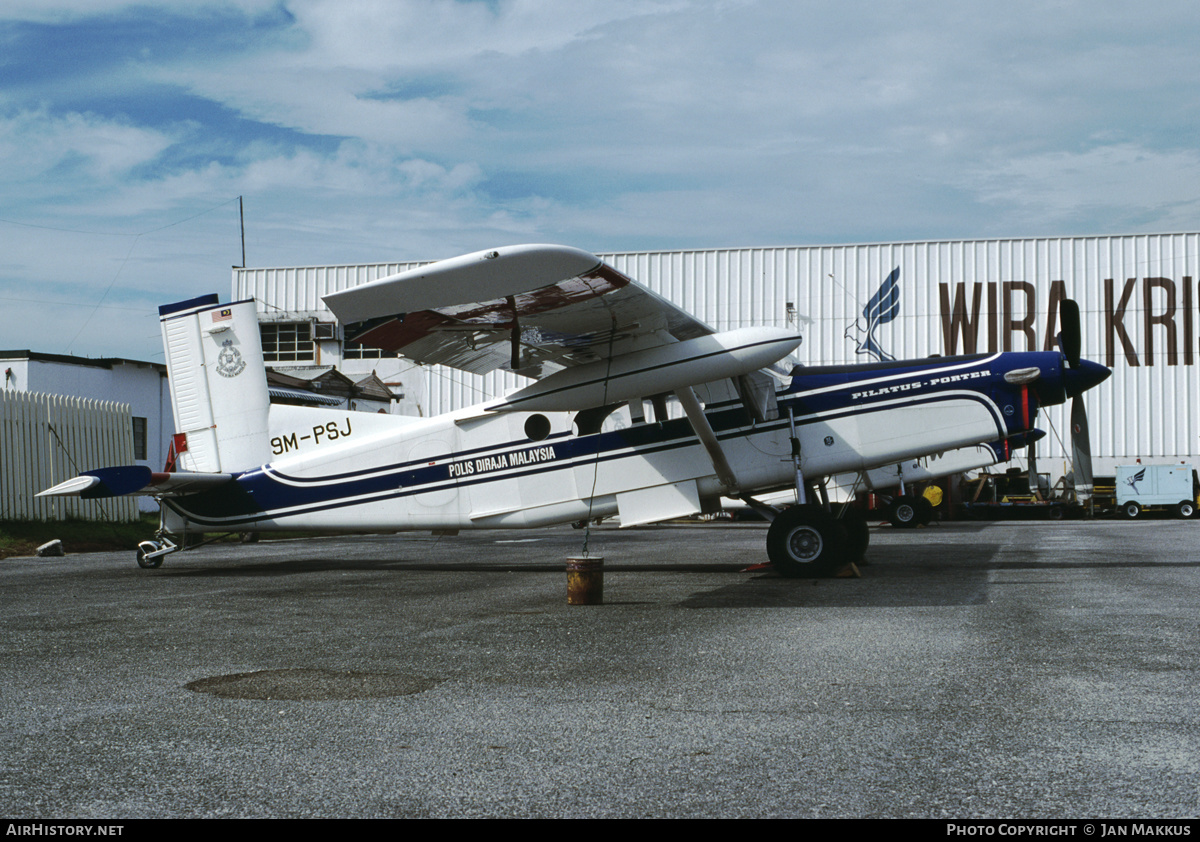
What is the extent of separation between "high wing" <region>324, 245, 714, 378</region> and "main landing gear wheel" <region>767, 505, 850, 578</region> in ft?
7.44

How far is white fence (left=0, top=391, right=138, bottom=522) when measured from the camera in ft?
64.2

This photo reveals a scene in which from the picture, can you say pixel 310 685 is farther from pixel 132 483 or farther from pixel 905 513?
pixel 905 513

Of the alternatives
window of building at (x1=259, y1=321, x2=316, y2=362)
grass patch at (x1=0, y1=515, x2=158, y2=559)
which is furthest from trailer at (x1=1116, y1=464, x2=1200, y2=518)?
window of building at (x1=259, y1=321, x2=316, y2=362)

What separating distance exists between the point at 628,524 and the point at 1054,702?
739 centimetres

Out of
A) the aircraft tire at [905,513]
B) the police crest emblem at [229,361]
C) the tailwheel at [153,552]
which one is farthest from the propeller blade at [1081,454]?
the aircraft tire at [905,513]

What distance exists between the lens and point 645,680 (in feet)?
17.1

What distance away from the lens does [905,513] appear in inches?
1032

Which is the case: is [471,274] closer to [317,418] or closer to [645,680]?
[645,680]

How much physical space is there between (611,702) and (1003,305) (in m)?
34.7

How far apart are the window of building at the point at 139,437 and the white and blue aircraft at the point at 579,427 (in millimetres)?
13379

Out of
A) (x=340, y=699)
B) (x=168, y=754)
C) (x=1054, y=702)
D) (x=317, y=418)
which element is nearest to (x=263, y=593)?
(x=317, y=418)

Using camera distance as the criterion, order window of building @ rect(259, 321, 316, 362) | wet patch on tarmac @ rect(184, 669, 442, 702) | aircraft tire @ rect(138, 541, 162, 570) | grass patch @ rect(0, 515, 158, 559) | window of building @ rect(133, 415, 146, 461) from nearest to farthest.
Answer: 1. wet patch on tarmac @ rect(184, 669, 442, 702)
2. aircraft tire @ rect(138, 541, 162, 570)
3. grass patch @ rect(0, 515, 158, 559)
4. window of building @ rect(133, 415, 146, 461)
5. window of building @ rect(259, 321, 316, 362)

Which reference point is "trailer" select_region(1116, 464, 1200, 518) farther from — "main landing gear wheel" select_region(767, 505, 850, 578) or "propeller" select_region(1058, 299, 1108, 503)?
"main landing gear wheel" select_region(767, 505, 850, 578)

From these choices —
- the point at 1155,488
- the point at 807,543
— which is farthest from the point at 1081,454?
the point at 1155,488
